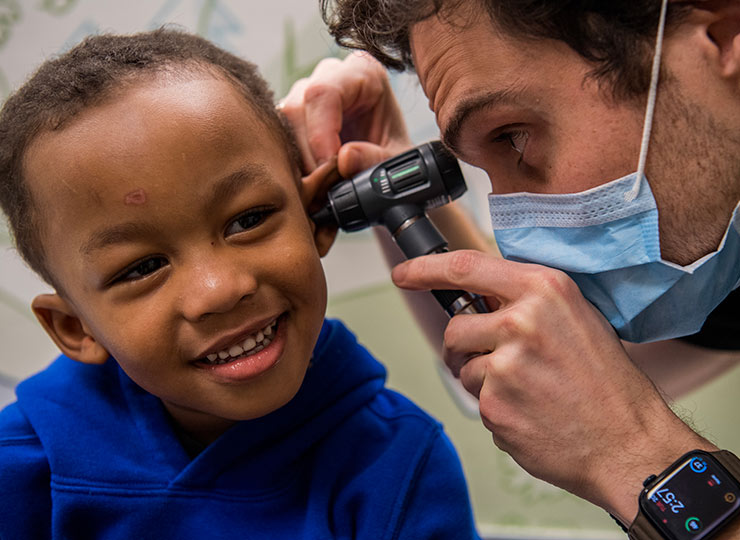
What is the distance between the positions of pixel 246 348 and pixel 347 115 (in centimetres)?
65

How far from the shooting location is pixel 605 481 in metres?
0.95

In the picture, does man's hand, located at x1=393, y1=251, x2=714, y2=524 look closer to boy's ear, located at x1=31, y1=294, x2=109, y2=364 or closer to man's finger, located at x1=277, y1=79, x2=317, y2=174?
man's finger, located at x1=277, y1=79, x2=317, y2=174

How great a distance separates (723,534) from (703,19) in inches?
26.8

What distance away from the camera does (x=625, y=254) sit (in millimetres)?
1008

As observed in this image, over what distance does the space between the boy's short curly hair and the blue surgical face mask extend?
1.43ft

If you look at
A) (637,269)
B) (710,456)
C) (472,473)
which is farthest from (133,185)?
(472,473)

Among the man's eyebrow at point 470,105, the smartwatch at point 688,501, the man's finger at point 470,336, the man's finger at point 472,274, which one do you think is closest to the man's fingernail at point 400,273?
the man's finger at point 472,274

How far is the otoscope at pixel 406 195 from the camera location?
3.84 ft

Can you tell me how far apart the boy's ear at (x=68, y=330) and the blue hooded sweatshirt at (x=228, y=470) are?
0.31 ft

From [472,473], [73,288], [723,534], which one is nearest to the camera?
[723,534]

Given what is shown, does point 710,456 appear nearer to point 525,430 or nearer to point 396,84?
point 525,430

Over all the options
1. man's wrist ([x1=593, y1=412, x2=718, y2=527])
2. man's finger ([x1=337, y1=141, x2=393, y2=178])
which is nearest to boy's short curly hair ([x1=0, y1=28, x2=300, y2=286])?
man's finger ([x1=337, y1=141, x2=393, y2=178])

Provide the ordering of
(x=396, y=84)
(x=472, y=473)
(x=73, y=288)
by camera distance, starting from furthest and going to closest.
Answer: (x=472, y=473) < (x=396, y=84) < (x=73, y=288)

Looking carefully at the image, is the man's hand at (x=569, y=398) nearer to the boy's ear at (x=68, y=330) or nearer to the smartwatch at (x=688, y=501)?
the smartwatch at (x=688, y=501)
